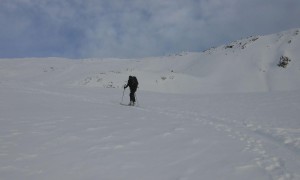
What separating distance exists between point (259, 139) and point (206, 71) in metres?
36.8

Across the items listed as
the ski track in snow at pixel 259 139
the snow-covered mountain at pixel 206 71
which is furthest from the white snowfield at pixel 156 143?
the snow-covered mountain at pixel 206 71

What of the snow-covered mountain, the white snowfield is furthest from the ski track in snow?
the snow-covered mountain

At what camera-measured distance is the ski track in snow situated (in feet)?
23.8

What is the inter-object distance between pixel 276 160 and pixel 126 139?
393 cm

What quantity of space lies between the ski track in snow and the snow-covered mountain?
23217 millimetres

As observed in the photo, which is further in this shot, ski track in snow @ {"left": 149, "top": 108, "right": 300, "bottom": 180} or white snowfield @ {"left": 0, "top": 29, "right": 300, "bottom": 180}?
ski track in snow @ {"left": 149, "top": 108, "right": 300, "bottom": 180}

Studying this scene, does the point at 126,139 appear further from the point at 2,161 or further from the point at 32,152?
the point at 2,161

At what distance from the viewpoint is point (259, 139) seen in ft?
33.9

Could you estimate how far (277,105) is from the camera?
18.2 metres

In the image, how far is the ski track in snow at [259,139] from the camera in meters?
7.26

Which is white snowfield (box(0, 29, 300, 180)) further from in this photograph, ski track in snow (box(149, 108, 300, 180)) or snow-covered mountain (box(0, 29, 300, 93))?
snow-covered mountain (box(0, 29, 300, 93))

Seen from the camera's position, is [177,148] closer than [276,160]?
No

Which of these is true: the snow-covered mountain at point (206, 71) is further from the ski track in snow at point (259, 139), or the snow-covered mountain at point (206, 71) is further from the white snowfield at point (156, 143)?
the ski track in snow at point (259, 139)

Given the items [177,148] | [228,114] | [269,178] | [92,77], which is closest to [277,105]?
[228,114]
